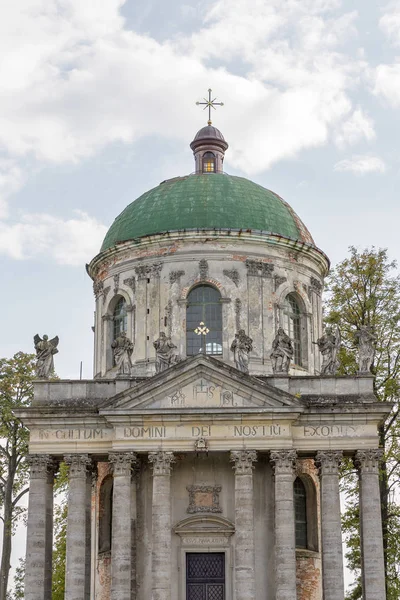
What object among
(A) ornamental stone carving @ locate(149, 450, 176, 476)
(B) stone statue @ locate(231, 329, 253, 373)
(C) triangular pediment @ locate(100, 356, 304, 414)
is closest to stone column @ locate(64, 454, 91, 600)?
(C) triangular pediment @ locate(100, 356, 304, 414)

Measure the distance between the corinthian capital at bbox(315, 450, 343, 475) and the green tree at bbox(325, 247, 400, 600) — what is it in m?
6.50

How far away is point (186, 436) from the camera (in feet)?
116

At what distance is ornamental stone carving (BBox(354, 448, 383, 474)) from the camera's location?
35531 millimetres

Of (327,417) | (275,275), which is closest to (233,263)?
(275,275)

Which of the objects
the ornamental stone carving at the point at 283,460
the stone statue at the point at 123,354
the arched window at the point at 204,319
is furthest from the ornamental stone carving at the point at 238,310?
the ornamental stone carving at the point at 283,460

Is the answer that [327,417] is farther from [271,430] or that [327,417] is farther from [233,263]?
[233,263]

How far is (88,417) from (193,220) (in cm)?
1030

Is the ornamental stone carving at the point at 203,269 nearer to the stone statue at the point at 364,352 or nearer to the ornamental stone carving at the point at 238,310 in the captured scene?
the ornamental stone carving at the point at 238,310

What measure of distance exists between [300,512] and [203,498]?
414 cm

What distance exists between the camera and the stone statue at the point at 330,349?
37.2 meters

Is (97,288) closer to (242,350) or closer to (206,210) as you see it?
(206,210)

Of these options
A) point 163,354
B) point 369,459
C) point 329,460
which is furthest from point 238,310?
point 369,459

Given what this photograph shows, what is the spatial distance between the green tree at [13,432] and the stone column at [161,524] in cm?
1319

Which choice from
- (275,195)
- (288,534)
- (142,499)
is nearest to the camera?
(288,534)
